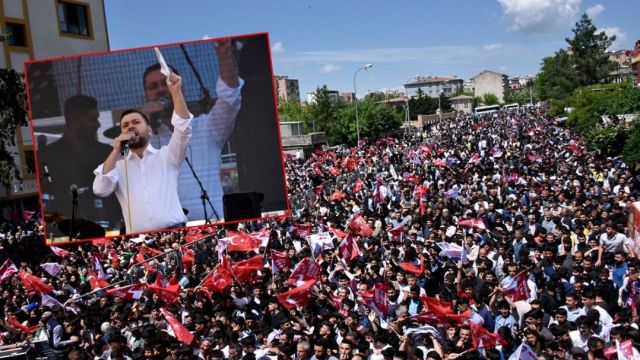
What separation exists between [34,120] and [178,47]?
9.99 ft

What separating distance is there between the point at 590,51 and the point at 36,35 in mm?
49373

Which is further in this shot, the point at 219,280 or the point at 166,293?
the point at 219,280

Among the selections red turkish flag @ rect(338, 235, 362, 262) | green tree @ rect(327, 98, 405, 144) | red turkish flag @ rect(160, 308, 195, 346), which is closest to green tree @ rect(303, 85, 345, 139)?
green tree @ rect(327, 98, 405, 144)

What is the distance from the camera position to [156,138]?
11914 millimetres

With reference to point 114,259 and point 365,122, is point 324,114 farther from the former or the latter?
point 114,259

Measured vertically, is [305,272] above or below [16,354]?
above

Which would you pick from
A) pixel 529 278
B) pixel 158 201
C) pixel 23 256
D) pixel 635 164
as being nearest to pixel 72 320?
pixel 158 201

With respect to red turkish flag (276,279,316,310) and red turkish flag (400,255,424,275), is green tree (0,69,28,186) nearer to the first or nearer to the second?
red turkish flag (276,279,316,310)

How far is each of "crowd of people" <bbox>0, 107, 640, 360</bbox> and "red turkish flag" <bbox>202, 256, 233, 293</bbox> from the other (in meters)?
0.02

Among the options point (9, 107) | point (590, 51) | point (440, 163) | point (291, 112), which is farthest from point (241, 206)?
point (291, 112)

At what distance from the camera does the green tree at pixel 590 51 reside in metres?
61.2

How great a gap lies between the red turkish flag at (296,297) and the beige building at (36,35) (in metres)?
22.7

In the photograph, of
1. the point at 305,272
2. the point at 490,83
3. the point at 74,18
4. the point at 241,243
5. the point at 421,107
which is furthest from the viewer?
the point at 490,83

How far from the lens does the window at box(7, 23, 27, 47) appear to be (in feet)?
98.7
